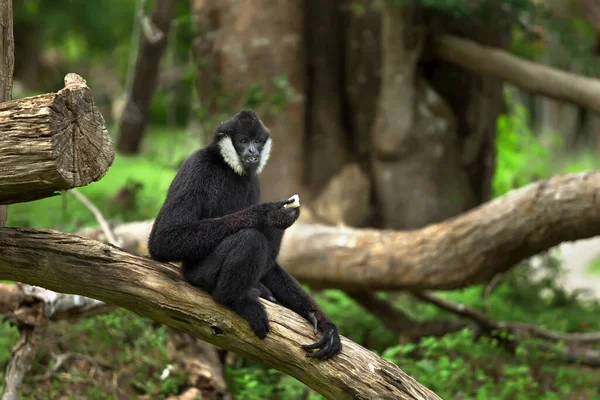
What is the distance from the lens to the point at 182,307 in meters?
3.53

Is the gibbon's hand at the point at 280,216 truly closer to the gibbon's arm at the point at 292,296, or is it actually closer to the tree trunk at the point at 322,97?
the gibbon's arm at the point at 292,296

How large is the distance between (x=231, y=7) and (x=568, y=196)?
4.33 m

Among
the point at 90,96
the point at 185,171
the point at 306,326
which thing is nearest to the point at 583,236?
the point at 306,326

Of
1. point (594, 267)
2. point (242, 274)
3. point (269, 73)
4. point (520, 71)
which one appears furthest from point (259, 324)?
point (594, 267)

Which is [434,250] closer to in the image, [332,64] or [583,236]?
[583,236]

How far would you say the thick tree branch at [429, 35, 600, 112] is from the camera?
6.31 metres

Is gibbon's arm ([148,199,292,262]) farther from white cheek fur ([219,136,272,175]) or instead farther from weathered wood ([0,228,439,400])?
white cheek fur ([219,136,272,175])

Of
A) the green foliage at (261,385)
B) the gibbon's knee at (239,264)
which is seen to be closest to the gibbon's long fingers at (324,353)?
the gibbon's knee at (239,264)

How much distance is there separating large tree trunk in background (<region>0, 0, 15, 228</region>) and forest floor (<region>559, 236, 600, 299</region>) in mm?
11033

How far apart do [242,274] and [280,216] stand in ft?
1.16

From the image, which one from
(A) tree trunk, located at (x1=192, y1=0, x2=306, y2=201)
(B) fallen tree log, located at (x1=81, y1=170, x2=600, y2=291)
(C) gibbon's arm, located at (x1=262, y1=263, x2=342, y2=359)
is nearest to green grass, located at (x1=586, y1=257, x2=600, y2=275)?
(A) tree trunk, located at (x1=192, y1=0, x2=306, y2=201)

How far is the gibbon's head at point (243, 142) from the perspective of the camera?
3.95 metres

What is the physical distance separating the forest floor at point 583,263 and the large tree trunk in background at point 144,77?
7.81 m

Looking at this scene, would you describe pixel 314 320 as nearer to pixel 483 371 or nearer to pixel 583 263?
pixel 483 371
